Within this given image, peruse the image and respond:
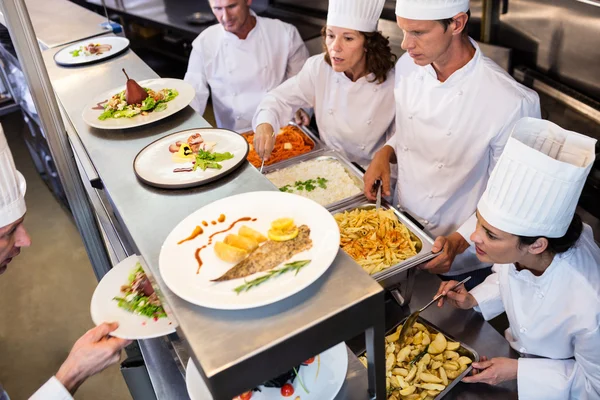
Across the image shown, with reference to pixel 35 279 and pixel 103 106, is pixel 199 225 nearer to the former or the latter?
pixel 103 106

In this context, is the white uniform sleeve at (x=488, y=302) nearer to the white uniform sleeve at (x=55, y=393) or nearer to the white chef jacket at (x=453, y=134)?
the white chef jacket at (x=453, y=134)

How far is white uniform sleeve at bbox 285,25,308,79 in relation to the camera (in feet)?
11.7

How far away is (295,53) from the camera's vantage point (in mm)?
3623

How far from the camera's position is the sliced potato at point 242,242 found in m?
1.22

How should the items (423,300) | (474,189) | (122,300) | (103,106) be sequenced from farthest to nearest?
1. (474,189)
2. (103,106)
3. (423,300)
4. (122,300)

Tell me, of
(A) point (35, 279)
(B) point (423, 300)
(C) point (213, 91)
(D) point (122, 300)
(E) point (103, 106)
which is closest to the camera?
(D) point (122, 300)

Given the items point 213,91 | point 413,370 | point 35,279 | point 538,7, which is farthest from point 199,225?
point 35,279

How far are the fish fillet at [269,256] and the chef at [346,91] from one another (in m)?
1.39

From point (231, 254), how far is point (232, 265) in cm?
2

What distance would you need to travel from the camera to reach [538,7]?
3.11m

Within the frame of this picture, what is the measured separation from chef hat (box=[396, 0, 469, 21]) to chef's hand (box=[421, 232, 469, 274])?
0.85 m

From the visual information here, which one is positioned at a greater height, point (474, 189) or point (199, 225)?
point (199, 225)

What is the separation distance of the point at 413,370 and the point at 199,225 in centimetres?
80

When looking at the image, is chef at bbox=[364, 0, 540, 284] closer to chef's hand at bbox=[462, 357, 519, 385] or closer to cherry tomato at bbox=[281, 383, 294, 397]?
chef's hand at bbox=[462, 357, 519, 385]
